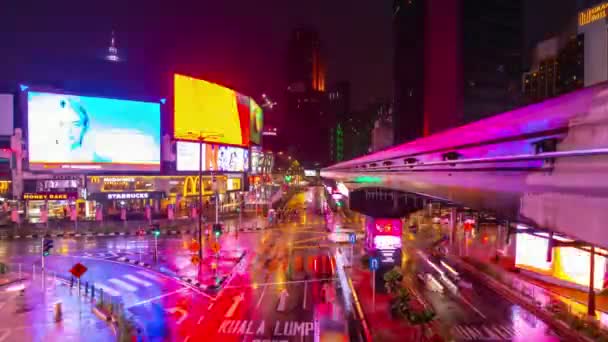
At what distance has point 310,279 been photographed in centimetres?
2423

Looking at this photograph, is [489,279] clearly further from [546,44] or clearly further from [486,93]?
[486,93]

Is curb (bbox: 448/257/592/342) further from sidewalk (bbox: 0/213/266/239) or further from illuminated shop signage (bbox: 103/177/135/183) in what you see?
illuminated shop signage (bbox: 103/177/135/183)

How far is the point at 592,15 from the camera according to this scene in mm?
31188

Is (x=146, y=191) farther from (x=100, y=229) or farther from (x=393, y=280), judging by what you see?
(x=393, y=280)

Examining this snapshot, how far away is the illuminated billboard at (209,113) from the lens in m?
54.7

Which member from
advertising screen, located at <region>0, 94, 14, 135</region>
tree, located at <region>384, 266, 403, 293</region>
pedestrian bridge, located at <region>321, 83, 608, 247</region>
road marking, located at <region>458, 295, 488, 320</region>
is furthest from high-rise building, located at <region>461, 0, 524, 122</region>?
pedestrian bridge, located at <region>321, 83, 608, 247</region>

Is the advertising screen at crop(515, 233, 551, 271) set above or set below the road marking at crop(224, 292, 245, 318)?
above

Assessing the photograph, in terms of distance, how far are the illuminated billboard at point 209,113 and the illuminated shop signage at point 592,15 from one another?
125ft

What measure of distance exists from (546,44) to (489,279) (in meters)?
24.9

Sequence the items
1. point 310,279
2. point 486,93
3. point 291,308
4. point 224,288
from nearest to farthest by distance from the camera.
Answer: point 291,308, point 224,288, point 310,279, point 486,93

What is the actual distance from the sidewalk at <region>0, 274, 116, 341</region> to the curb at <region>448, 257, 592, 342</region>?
55.4 feet

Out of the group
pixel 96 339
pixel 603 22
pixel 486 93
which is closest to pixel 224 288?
pixel 96 339

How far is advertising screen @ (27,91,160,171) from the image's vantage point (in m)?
47.5

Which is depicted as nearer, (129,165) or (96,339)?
(96,339)
